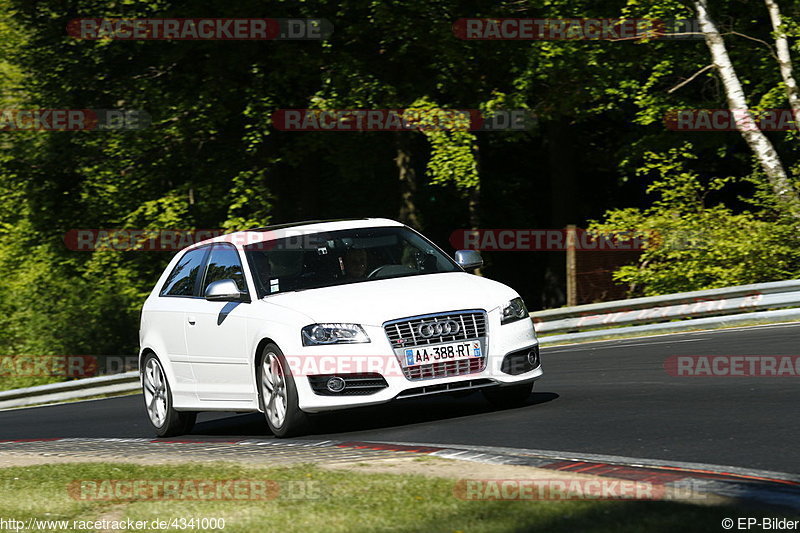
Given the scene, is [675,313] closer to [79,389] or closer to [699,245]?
[699,245]

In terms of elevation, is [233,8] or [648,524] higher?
[233,8]

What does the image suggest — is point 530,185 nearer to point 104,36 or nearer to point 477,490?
point 104,36

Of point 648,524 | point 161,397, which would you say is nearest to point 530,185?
point 161,397

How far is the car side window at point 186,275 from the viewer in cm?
1185

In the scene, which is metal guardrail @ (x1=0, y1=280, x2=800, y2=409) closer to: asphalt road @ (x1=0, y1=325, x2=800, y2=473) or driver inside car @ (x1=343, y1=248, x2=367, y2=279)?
asphalt road @ (x1=0, y1=325, x2=800, y2=473)

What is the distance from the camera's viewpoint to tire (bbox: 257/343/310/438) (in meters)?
9.96

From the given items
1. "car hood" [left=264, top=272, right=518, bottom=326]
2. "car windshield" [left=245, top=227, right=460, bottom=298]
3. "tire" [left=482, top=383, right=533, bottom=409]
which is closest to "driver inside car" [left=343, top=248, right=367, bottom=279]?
"car windshield" [left=245, top=227, right=460, bottom=298]

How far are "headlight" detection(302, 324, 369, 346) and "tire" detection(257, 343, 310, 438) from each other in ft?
0.99

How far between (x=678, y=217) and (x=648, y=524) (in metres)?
18.5

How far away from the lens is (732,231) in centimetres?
2206

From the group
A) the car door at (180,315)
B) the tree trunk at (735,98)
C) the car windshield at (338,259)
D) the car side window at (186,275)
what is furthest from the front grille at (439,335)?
the tree trunk at (735,98)

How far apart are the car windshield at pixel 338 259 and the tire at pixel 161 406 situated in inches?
72.1

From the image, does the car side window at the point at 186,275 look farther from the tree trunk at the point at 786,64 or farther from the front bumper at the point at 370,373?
the tree trunk at the point at 786,64

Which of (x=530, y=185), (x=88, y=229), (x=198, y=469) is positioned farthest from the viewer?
(x=530, y=185)
